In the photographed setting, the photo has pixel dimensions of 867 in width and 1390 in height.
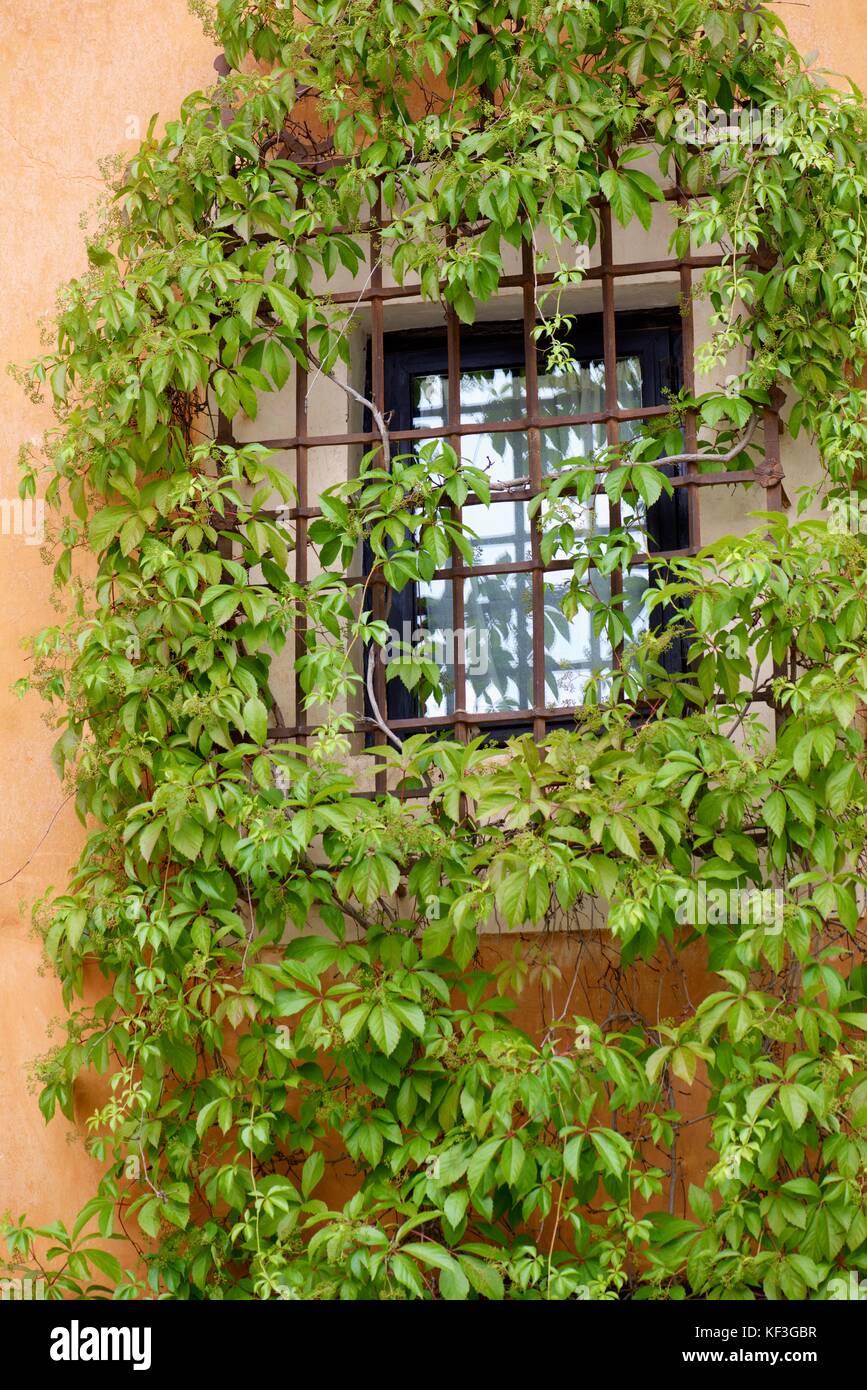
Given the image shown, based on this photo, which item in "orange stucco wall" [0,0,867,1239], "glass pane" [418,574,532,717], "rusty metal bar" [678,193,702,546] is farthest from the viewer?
"glass pane" [418,574,532,717]

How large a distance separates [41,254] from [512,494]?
120 centimetres

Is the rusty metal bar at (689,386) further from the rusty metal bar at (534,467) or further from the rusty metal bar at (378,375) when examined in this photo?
the rusty metal bar at (378,375)

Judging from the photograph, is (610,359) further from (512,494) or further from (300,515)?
(300,515)

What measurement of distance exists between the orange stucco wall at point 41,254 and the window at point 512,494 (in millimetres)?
726

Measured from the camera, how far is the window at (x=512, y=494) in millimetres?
3268

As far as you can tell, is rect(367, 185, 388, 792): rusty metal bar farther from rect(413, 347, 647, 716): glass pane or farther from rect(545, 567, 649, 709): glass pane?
rect(545, 567, 649, 709): glass pane

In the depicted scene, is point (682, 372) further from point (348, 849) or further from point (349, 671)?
point (348, 849)

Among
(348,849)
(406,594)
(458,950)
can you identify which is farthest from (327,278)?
(458,950)

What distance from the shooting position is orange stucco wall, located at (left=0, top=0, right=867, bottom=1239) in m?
3.25

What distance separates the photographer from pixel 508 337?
353 centimetres

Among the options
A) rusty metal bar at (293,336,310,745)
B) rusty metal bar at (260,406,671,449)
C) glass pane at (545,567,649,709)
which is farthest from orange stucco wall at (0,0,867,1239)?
glass pane at (545,567,649,709)

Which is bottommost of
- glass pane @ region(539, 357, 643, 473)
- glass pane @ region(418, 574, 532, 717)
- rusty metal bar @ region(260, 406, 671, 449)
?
glass pane @ region(418, 574, 532, 717)

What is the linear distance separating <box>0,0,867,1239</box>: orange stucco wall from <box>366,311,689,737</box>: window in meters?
0.73

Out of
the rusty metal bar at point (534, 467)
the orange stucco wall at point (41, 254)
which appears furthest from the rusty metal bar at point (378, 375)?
the orange stucco wall at point (41, 254)
